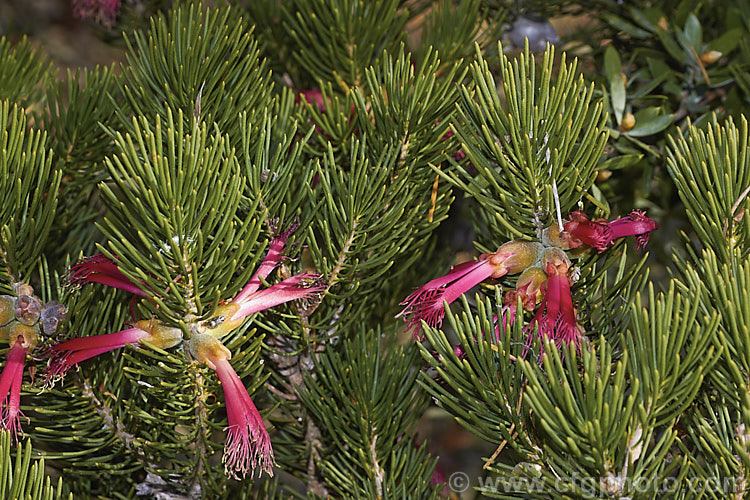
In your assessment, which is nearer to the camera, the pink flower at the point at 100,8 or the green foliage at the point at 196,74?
the green foliage at the point at 196,74

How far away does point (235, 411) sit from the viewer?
0.40 metres

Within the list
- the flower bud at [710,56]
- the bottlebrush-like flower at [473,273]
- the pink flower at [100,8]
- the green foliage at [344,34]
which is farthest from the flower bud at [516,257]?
the pink flower at [100,8]

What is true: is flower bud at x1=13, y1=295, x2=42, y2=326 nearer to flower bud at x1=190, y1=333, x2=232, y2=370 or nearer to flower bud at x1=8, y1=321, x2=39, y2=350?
flower bud at x1=8, y1=321, x2=39, y2=350

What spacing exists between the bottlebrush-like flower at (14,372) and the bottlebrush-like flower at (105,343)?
17 millimetres

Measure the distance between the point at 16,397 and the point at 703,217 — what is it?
1.33 feet

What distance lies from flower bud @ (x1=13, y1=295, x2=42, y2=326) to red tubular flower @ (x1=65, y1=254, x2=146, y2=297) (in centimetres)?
3

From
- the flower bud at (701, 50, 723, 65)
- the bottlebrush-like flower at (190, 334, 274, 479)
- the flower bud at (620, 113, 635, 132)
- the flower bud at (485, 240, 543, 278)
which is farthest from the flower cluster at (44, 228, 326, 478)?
the flower bud at (701, 50, 723, 65)

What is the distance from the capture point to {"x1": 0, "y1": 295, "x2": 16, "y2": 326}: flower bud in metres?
0.43

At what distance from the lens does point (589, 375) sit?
12.5 inches

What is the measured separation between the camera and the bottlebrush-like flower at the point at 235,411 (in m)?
0.39

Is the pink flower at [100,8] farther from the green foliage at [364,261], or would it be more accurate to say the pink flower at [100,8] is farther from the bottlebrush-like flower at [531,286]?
the bottlebrush-like flower at [531,286]

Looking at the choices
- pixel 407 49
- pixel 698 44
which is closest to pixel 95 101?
pixel 407 49

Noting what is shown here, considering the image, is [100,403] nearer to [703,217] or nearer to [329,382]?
[329,382]

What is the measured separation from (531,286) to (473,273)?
0.04 metres
